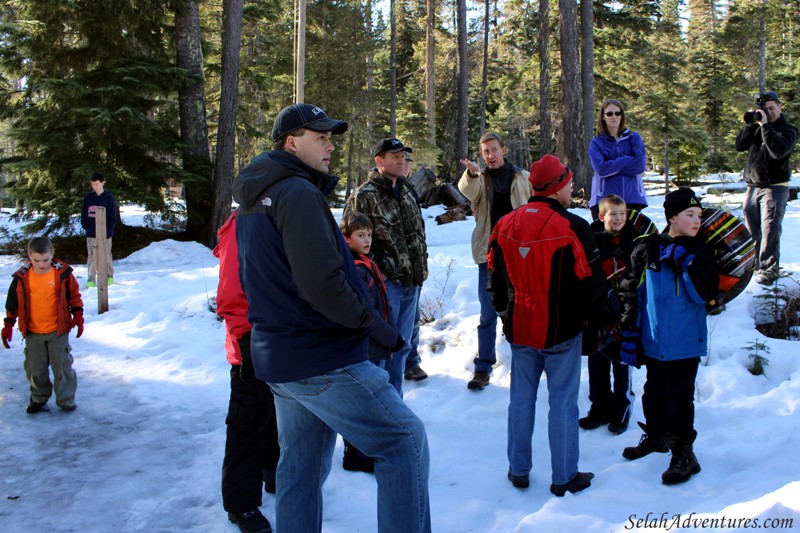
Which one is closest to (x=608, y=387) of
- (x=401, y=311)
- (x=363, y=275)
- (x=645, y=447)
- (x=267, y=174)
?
(x=645, y=447)

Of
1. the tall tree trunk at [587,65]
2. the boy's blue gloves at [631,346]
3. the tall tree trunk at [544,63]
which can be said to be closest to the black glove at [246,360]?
the boy's blue gloves at [631,346]

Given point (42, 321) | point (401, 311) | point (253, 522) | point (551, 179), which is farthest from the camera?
point (42, 321)

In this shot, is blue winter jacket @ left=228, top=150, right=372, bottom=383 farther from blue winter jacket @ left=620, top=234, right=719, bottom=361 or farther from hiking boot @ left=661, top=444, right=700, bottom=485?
hiking boot @ left=661, top=444, right=700, bottom=485

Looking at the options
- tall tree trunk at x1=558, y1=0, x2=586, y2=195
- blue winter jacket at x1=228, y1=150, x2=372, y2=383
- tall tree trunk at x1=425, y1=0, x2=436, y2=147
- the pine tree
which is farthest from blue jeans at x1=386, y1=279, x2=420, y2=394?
tall tree trunk at x1=425, y1=0, x2=436, y2=147

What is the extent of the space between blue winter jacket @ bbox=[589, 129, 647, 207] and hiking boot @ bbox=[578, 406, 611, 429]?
208 cm

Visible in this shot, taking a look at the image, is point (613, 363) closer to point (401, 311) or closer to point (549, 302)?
point (549, 302)

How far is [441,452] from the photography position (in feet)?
15.8

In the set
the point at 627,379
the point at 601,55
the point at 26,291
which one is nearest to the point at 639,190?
the point at 627,379

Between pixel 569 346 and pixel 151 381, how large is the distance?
4.61 metres

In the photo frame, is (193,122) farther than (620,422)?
Yes

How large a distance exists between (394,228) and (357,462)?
1902 millimetres

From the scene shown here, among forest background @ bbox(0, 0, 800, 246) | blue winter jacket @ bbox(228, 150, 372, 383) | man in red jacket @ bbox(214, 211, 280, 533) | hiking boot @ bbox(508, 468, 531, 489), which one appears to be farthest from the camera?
forest background @ bbox(0, 0, 800, 246)

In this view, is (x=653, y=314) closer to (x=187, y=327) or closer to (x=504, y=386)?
(x=504, y=386)

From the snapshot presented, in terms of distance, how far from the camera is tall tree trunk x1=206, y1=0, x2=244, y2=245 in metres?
15.5
